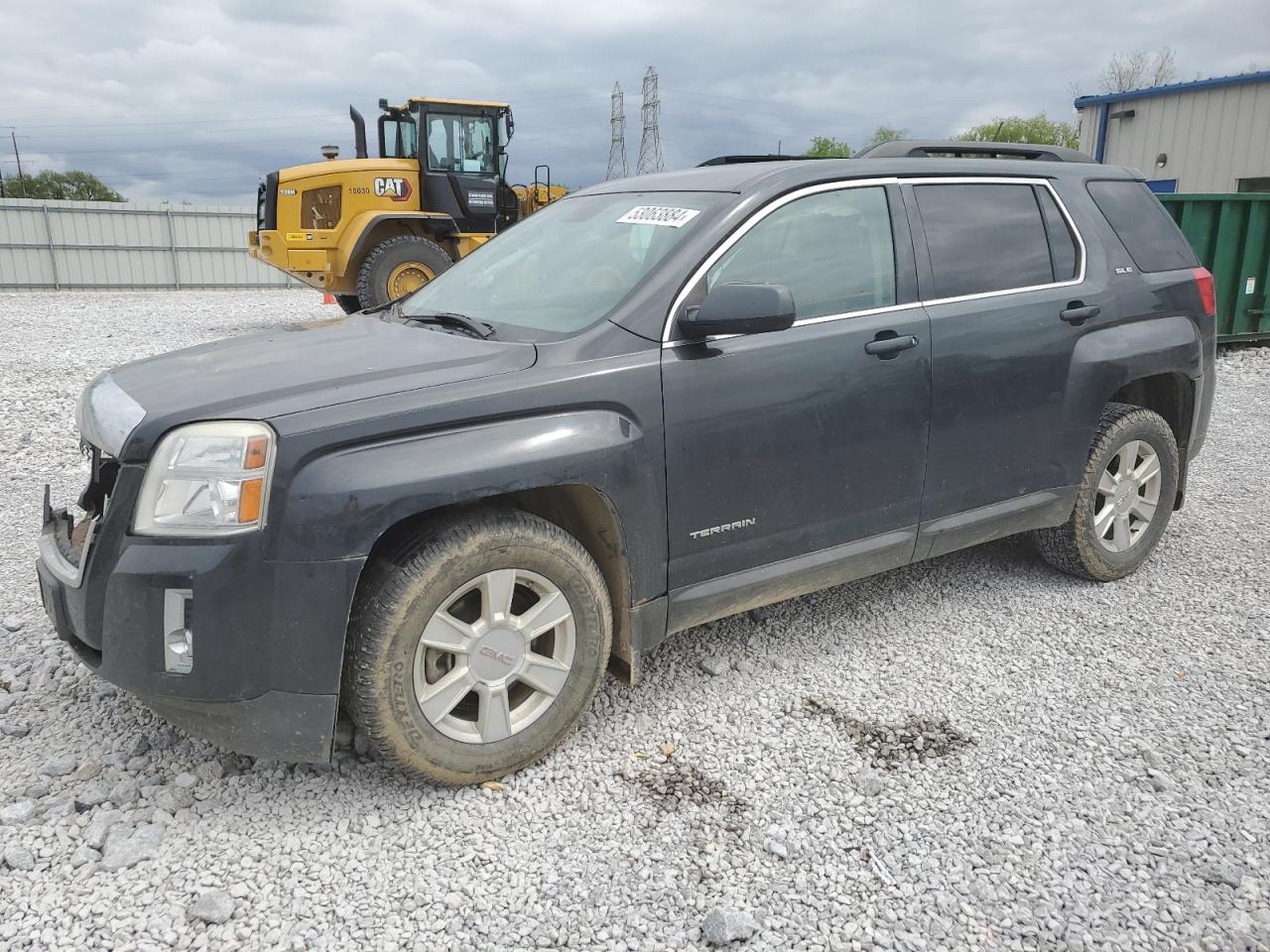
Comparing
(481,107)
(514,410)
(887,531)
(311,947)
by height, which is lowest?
(311,947)

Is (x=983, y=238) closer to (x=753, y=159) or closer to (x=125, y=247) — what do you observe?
(x=753, y=159)

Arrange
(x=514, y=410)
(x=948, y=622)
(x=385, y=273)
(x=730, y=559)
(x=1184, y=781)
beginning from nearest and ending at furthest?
(x=514, y=410) < (x=1184, y=781) < (x=730, y=559) < (x=948, y=622) < (x=385, y=273)

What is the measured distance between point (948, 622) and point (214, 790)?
2843 millimetres

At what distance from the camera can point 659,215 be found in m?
3.34

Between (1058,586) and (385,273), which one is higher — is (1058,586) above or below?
below

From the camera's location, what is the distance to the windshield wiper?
10.3ft

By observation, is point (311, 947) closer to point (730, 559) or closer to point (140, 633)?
point (140, 633)

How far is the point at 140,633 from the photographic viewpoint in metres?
2.44

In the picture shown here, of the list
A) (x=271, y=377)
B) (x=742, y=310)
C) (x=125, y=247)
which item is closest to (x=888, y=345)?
(x=742, y=310)

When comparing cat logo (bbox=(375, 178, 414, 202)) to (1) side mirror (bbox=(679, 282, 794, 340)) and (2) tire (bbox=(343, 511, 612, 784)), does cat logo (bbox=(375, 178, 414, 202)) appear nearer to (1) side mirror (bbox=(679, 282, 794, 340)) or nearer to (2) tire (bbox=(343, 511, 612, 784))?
(1) side mirror (bbox=(679, 282, 794, 340))

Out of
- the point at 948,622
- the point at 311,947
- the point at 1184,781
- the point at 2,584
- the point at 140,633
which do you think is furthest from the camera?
the point at 2,584

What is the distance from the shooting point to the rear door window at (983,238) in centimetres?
362

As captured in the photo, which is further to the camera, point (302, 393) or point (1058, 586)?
point (1058, 586)

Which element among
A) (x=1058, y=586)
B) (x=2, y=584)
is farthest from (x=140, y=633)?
(x=1058, y=586)
